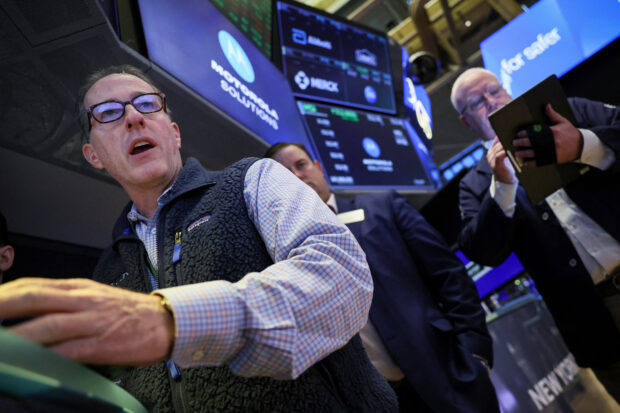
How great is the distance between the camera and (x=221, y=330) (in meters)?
0.55

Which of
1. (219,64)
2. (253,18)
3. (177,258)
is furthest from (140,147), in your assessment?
(253,18)

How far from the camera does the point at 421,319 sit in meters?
1.70

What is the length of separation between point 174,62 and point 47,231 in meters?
0.95

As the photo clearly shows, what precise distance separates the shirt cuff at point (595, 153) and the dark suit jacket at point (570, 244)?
0.08 feet

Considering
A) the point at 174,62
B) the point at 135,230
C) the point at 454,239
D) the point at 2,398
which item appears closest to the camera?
the point at 2,398

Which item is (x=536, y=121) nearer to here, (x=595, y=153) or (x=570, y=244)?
(x=595, y=153)

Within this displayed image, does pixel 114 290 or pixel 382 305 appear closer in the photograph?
pixel 114 290

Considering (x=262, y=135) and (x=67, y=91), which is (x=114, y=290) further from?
(x=262, y=135)

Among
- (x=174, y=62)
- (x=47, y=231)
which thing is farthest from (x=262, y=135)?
(x=47, y=231)

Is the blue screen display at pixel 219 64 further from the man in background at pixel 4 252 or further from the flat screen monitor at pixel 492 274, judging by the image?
the flat screen monitor at pixel 492 274

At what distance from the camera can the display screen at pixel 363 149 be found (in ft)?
10.0

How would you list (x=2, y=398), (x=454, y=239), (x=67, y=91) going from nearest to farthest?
(x=2, y=398) → (x=67, y=91) → (x=454, y=239)

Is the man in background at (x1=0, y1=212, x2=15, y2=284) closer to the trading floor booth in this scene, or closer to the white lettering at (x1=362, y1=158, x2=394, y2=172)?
the trading floor booth

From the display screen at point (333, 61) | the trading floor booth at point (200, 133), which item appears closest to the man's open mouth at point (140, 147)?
the trading floor booth at point (200, 133)
